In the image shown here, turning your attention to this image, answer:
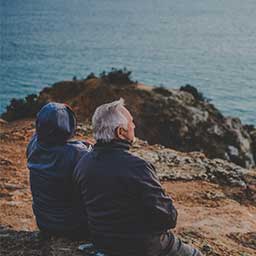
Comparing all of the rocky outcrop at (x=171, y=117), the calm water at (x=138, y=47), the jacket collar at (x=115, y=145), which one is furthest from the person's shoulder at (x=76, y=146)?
the calm water at (x=138, y=47)

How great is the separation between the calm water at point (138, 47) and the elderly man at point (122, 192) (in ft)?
109

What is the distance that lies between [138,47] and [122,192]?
215 ft

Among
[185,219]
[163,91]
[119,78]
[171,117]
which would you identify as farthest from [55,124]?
[119,78]

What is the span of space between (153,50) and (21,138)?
5387cm

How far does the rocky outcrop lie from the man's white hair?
1739 centimetres

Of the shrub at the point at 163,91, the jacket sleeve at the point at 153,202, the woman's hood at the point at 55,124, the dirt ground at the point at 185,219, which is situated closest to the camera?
the jacket sleeve at the point at 153,202

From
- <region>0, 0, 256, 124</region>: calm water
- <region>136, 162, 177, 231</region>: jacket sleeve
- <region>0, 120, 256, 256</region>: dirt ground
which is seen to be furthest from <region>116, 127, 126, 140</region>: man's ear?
<region>0, 0, 256, 124</region>: calm water

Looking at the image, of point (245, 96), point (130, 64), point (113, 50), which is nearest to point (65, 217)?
point (245, 96)

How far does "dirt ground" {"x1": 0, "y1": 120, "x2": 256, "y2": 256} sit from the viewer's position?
6594 millimetres

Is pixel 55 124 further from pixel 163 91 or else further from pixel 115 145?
pixel 163 91

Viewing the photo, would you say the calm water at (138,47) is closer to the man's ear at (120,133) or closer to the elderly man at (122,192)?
the elderly man at (122,192)

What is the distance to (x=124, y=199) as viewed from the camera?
4.99 m

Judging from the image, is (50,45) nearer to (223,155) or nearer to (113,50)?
(113,50)

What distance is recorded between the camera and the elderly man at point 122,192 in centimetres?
495
